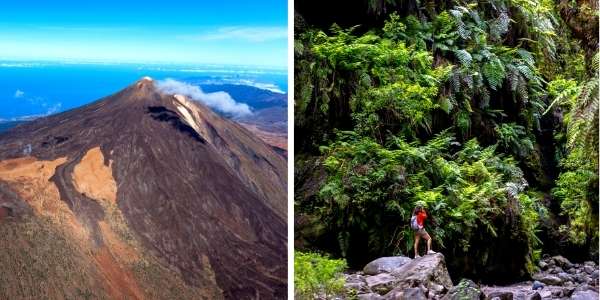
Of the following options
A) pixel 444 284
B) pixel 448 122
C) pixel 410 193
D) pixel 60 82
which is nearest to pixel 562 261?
pixel 444 284

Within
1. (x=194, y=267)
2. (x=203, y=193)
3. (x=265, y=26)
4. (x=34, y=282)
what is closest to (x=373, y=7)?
(x=265, y=26)

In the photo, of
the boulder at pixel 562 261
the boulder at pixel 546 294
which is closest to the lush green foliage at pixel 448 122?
the boulder at pixel 562 261

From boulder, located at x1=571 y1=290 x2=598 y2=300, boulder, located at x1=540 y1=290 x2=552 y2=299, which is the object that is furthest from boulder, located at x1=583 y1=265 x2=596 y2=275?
boulder, located at x1=540 y1=290 x2=552 y2=299

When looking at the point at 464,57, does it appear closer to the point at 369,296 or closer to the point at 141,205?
the point at 369,296

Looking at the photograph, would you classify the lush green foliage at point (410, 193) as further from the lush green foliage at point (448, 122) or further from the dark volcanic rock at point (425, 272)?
the dark volcanic rock at point (425, 272)

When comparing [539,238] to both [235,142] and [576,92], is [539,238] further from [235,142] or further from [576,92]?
[235,142]

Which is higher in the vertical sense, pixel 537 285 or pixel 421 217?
pixel 421 217
